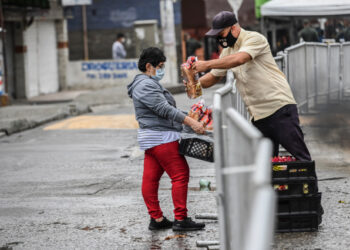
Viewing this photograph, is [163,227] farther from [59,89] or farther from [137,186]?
[59,89]

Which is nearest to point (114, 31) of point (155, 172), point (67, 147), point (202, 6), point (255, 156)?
point (202, 6)

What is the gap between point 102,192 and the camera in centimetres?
872

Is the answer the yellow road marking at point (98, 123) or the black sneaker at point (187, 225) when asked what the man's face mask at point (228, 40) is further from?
the yellow road marking at point (98, 123)

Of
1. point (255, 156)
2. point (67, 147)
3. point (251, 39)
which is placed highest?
point (251, 39)

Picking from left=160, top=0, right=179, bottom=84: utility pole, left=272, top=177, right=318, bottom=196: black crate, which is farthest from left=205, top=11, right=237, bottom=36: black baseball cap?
left=160, top=0, right=179, bottom=84: utility pole

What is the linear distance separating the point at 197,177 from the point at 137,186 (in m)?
0.79

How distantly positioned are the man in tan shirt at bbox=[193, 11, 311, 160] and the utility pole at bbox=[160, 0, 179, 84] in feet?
64.5

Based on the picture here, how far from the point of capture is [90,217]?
291 inches

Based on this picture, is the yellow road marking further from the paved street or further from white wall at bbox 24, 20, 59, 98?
white wall at bbox 24, 20, 59, 98

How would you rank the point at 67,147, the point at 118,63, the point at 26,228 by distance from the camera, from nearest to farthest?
1. the point at 26,228
2. the point at 67,147
3. the point at 118,63

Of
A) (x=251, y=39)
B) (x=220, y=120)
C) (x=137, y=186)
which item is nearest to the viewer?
(x=220, y=120)

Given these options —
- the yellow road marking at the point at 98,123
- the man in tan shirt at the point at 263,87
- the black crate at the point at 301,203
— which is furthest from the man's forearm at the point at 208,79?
the yellow road marking at the point at 98,123

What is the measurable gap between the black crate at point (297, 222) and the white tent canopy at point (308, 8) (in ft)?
44.9

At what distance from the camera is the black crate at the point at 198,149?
6547 mm
